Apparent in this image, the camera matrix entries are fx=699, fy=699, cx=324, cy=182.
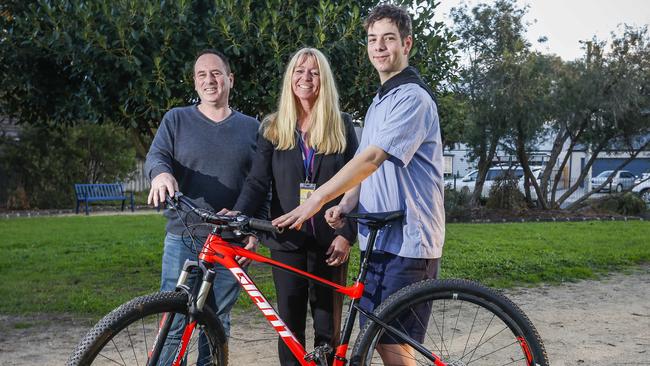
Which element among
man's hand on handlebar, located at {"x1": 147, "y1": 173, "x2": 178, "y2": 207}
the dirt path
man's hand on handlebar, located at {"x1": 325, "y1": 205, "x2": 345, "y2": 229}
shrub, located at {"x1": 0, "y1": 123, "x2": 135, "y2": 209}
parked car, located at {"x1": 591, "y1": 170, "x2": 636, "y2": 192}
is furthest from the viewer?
parked car, located at {"x1": 591, "y1": 170, "x2": 636, "y2": 192}

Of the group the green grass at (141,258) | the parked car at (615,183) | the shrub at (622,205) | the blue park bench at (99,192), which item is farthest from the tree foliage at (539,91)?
the blue park bench at (99,192)

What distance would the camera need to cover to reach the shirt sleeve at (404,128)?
3.02 meters

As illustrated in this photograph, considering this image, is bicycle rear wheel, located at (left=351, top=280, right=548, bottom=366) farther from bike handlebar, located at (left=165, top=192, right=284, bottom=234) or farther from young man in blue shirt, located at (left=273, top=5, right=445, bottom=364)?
Result: bike handlebar, located at (left=165, top=192, right=284, bottom=234)

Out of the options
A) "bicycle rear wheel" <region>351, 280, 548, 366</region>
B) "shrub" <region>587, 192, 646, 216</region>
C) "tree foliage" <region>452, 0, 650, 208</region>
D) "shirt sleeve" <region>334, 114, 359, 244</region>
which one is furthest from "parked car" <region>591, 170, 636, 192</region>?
"bicycle rear wheel" <region>351, 280, 548, 366</region>

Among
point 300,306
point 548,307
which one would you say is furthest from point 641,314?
point 300,306

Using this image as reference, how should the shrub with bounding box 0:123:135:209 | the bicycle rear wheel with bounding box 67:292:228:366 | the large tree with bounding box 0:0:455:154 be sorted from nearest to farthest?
the bicycle rear wheel with bounding box 67:292:228:366, the large tree with bounding box 0:0:455:154, the shrub with bounding box 0:123:135:209

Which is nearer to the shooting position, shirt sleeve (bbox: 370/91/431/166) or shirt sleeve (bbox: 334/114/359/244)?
shirt sleeve (bbox: 370/91/431/166)

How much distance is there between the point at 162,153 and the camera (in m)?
3.75

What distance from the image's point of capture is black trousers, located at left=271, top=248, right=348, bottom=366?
3.66m

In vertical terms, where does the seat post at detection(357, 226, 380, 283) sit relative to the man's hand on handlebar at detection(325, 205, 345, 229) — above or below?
below

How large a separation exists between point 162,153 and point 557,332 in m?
3.92

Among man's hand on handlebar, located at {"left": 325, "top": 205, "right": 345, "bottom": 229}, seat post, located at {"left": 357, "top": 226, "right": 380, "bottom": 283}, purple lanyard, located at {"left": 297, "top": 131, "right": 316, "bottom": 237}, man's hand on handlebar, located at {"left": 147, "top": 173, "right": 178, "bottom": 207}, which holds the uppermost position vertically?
purple lanyard, located at {"left": 297, "top": 131, "right": 316, "bottom": 237}

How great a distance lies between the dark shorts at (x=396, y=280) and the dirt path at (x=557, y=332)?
6.47ft

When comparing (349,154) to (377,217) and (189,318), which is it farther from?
(189,318)
